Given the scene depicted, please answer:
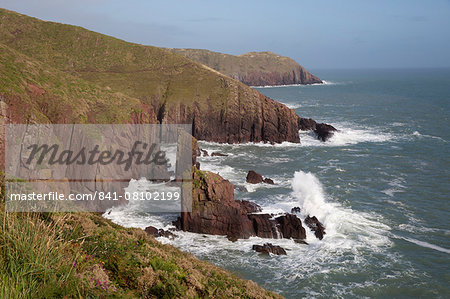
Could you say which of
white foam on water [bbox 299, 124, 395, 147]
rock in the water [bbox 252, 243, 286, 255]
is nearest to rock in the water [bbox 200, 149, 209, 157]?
white foam on water [bbox 299, 124, 395, 147]

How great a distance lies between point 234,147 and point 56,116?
3662 cm

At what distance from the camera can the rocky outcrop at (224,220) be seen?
98.6ft

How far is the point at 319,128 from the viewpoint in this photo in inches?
2894

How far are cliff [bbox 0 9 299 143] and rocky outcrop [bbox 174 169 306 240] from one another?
16853mm

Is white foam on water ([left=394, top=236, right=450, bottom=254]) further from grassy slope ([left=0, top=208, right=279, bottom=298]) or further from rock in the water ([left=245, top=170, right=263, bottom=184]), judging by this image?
grassy slope ([left=0, top=208, right=279, bottom=298])

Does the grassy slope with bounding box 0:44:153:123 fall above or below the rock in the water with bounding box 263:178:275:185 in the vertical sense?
above

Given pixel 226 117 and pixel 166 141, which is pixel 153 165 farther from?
pixel 226 117

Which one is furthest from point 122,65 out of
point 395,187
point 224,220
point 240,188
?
point 395,187

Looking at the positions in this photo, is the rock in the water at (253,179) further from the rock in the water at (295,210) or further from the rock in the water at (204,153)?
the rock in the water at (204,153)

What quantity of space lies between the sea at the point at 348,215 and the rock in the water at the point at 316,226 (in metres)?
0.49

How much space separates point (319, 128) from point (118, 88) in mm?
46333

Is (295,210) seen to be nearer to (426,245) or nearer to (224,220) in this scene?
(224,220)

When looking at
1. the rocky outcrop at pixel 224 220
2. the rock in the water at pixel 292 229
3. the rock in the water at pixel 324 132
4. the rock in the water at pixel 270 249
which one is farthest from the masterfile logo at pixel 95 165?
the rock in the water at pixel 324 132

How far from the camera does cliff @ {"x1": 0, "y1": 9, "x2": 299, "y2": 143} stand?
38344 mm
